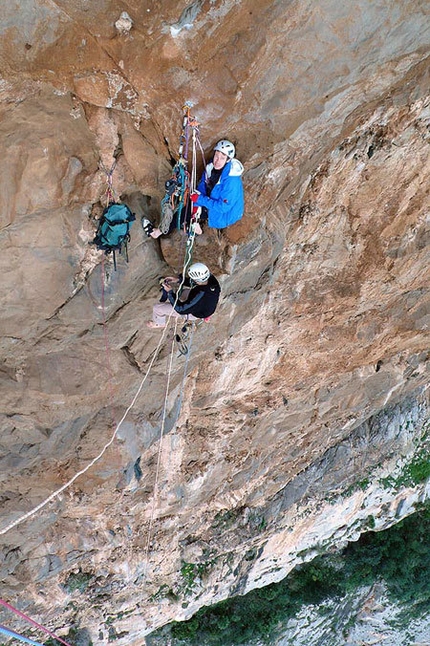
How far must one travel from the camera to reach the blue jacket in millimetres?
5121

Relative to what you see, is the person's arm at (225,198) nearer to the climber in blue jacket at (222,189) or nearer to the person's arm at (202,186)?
the climber in blue jacket at (222,189)

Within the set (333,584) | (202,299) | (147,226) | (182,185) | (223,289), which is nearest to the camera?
(182,185)

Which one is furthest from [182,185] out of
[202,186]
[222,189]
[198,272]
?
[198,272]

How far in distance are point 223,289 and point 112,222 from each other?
184 centimetres

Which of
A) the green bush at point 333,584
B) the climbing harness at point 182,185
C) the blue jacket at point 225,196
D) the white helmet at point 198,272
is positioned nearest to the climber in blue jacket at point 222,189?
the blue jacket at point 225,196

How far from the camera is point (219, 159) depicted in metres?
4.96

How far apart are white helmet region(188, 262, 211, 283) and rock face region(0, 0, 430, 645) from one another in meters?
0.45

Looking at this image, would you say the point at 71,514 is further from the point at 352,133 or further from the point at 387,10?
the point at 387,10

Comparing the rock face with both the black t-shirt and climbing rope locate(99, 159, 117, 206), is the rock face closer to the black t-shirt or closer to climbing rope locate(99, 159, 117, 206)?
climbing rope locate(99, 159, 117, 206)

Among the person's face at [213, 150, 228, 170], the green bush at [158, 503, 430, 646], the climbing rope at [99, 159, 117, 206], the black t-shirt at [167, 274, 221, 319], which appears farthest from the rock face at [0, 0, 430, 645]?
the green bush at [158, 503, 430, 646]

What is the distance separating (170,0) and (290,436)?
8127 mm

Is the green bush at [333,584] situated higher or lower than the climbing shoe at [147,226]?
lower

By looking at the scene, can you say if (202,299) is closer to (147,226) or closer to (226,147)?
(147,226)

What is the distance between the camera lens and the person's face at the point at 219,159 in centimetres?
494
